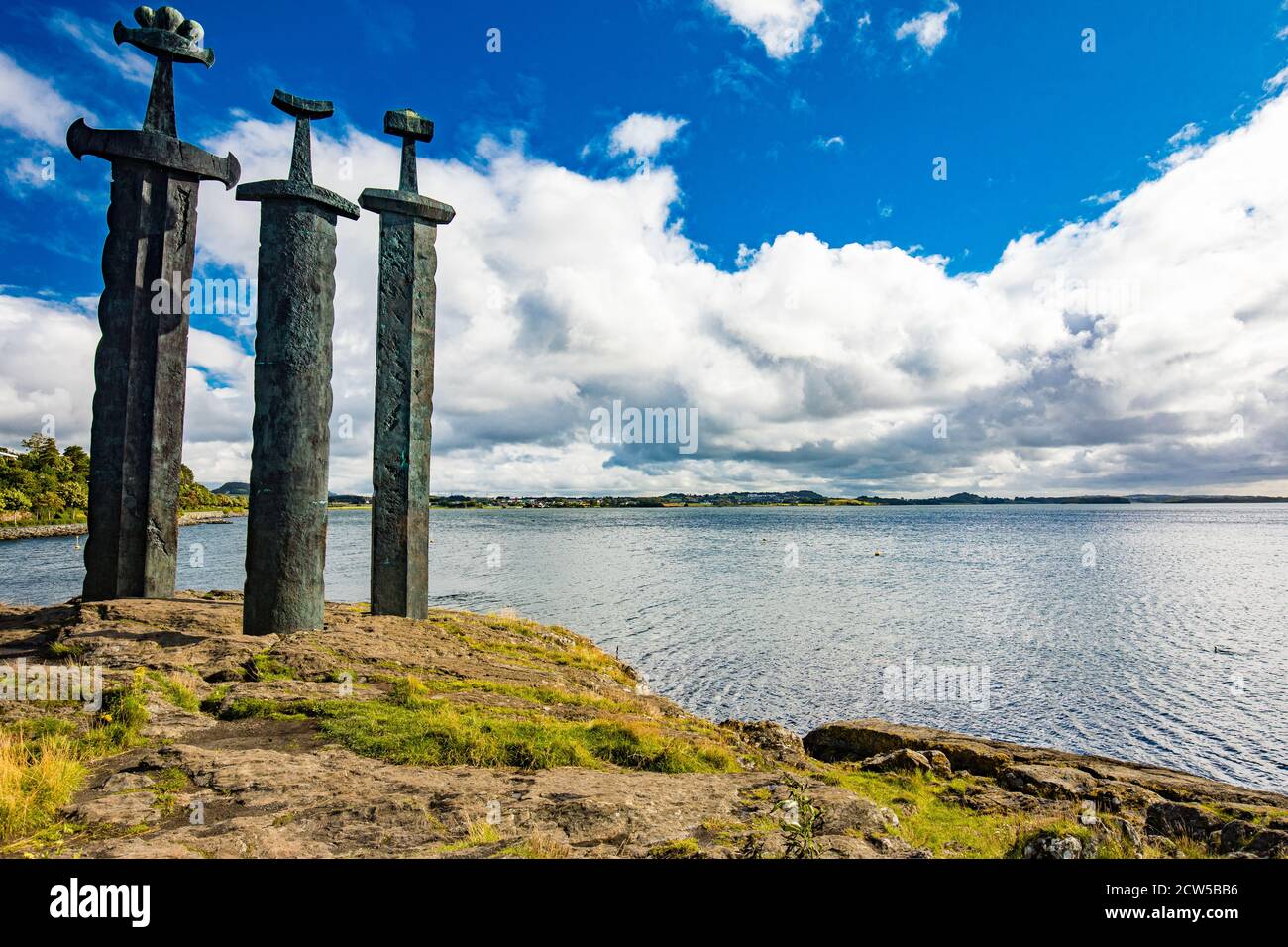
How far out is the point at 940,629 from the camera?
32562mm

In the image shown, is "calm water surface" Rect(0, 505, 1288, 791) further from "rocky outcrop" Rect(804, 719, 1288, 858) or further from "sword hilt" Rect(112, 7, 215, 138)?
"sword hilt" Rect(112, 7, 215, 138)

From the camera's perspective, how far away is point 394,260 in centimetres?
1681

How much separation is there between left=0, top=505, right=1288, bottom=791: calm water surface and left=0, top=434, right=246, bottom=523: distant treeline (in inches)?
771

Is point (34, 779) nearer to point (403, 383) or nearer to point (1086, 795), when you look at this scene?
point (403, 383)

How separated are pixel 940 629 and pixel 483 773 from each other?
29.4 m

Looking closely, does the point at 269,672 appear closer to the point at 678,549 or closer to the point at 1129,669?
the point at 1129,669

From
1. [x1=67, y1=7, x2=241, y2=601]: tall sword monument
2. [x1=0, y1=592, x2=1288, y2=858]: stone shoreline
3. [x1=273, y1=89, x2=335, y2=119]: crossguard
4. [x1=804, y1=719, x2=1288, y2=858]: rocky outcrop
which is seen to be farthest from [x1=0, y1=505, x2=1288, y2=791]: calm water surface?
[x1=273, y1=89, x2=335, y2=119]: crossguard

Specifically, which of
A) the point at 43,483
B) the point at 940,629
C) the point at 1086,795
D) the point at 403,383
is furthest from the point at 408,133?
the point at 43,483

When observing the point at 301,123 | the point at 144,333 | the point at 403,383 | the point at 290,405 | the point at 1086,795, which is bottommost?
the point at 1086,795

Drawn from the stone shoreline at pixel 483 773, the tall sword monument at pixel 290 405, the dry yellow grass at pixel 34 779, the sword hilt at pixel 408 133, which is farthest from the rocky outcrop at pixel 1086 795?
the sword hilt at pixel 408 133

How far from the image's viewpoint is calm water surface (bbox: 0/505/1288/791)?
19469mm

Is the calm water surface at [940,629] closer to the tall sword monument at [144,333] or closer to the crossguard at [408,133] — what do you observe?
the tall sword monument at [144,333]
